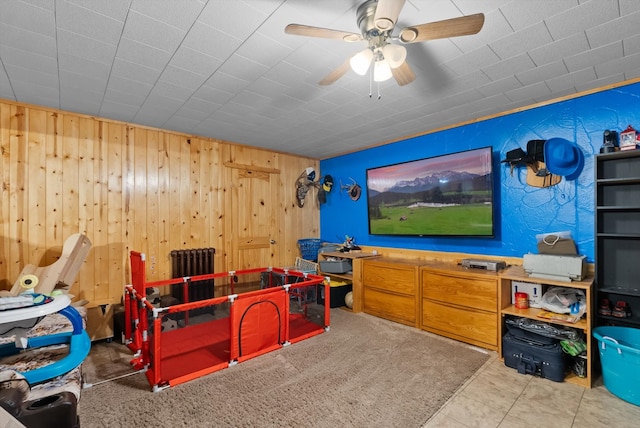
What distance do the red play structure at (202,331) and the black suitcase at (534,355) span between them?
72.1 inches

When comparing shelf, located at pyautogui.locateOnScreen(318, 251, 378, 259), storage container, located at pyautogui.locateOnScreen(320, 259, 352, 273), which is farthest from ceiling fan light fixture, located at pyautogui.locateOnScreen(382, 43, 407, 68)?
storage container, located at pyautogui.locateOnScreen(320, 259, 352, 273)

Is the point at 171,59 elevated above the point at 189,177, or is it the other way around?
the point at 171,59

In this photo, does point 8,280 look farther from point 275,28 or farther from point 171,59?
point 275,28

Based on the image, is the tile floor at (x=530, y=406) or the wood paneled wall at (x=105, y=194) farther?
the wood paneled wall at (x=105, y=194)

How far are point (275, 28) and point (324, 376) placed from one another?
105 inches

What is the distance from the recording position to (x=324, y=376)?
251 centimetres

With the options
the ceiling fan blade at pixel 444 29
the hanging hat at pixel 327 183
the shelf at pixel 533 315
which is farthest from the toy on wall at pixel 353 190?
the ceiling fan blade at pixel 444 29

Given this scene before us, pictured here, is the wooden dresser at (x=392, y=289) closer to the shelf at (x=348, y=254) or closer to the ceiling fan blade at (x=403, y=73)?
the shelf at (x=348, y=254)

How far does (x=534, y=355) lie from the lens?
8.11 ft

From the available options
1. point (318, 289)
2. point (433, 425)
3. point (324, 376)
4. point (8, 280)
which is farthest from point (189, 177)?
point (433, 425)

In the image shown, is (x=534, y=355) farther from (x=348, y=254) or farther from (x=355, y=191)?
(x=355, y=191)

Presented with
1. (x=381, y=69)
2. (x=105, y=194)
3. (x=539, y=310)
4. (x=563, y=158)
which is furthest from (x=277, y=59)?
(x=539, y=310)

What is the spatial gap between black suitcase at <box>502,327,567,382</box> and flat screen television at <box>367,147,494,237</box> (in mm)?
1146

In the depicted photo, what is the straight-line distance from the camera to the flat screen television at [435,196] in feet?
11.0
